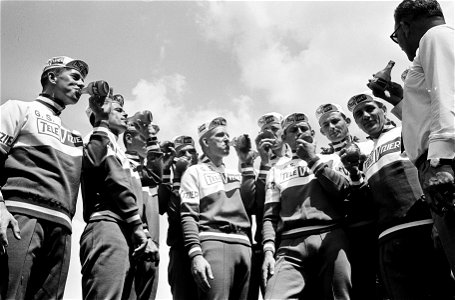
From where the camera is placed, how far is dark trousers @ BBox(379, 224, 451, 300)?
4371 mm

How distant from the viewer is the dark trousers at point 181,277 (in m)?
6.16

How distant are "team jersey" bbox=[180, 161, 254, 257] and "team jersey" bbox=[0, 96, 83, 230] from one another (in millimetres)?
1445

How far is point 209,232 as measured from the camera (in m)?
5.71

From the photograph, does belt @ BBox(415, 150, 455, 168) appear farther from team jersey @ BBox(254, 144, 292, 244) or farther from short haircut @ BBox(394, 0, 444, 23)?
team jersey @ BBox(254, 144, 292, 244)

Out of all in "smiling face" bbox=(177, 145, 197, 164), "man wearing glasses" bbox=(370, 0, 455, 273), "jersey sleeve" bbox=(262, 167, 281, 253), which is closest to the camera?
"man wearing glasses" bbox=(370, 0, 455, 273)

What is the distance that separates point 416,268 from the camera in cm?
446

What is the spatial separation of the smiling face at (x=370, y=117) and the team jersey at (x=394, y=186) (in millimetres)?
357

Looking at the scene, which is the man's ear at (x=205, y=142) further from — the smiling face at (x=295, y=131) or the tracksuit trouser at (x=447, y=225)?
the tracksuit trouser at (x=447, y=225)

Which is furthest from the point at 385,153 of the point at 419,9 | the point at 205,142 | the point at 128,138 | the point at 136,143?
the point at 128,138

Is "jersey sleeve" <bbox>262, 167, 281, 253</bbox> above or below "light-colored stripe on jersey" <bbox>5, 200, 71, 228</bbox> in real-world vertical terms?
above

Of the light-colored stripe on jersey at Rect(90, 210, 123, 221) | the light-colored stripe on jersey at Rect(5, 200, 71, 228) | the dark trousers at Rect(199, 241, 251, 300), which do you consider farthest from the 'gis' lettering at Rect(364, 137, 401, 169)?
the light-colored stripe on jersey at Rect(5, 200, 71, 228)

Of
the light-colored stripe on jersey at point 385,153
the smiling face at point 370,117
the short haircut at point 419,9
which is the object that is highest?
the smiling face at point 370,117

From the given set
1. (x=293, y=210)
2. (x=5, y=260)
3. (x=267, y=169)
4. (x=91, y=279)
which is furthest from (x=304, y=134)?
(x=5, y=260)

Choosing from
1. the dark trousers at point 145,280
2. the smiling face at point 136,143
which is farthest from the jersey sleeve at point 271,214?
the smiling face at point 136,143
